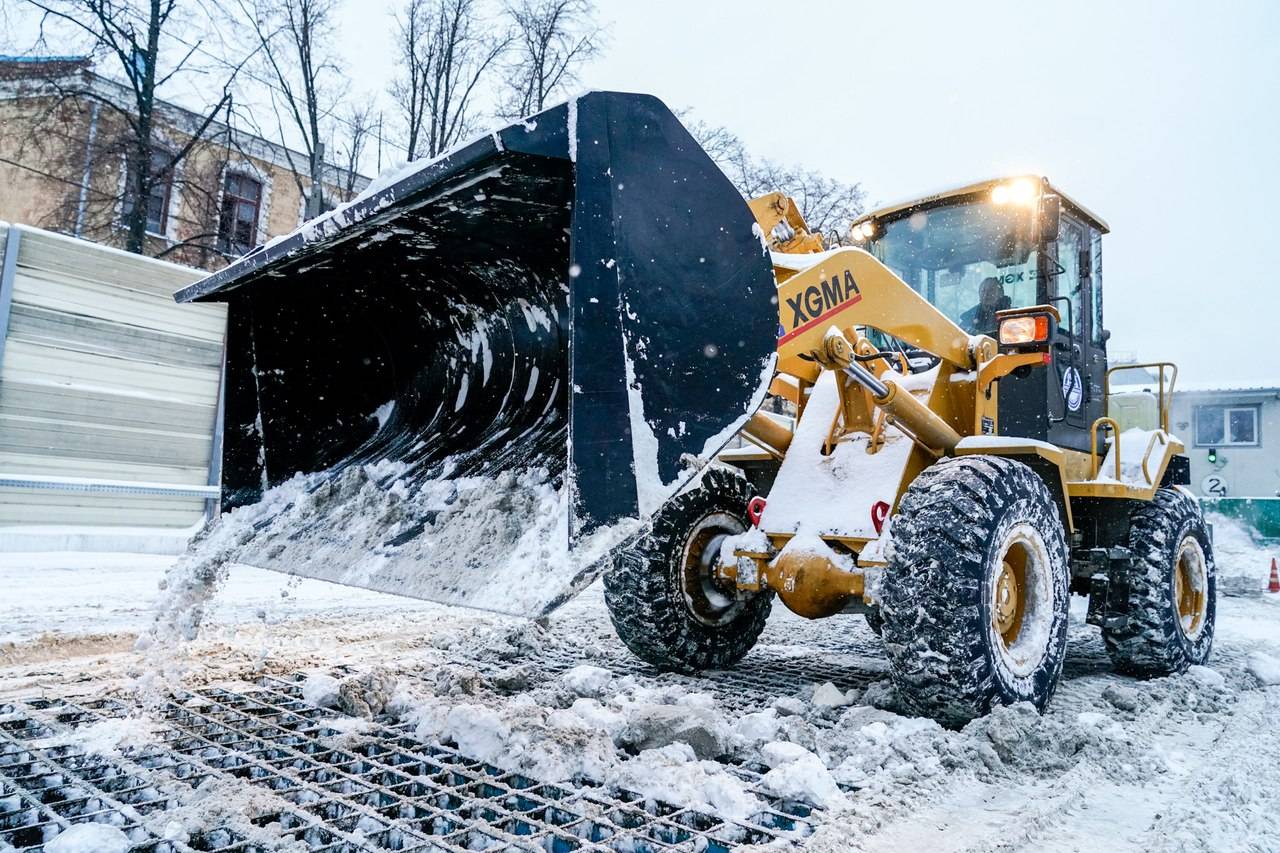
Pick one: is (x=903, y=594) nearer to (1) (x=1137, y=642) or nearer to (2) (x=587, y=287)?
(2) (x=587, y=287)

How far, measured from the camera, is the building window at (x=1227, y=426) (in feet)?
59.5

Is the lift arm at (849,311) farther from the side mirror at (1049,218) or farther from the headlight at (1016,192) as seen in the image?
the headlight at (1016,192)

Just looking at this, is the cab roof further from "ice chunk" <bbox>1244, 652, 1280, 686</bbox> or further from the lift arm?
"ice chunk" <bbox>1244, 652, 1280, 686</bbox>

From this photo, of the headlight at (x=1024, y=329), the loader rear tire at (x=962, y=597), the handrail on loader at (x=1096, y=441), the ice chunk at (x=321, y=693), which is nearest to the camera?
the loader rear tire at (x=962, y=597)

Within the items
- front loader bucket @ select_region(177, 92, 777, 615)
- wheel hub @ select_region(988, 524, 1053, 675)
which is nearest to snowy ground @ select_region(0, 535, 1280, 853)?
wheel hub @ select_region(988, 524, 1053, 675)

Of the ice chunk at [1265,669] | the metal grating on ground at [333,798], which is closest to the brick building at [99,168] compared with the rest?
the metal grating on ground at [333,798]

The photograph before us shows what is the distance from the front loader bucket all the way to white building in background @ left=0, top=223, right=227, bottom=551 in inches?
199

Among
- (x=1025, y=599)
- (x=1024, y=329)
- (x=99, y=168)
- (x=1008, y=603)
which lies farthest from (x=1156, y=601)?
(x=99, y=168)

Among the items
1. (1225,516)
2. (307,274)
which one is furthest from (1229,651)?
(1225,516)

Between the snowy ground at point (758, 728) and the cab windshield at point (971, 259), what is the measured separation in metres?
2.05

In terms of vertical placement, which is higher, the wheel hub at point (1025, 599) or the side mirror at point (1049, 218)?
the side mirror at point (1049, 218)

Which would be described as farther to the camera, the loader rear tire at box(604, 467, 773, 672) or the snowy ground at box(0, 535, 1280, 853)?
the loader rear tire at box(604, 467, 773, 672)

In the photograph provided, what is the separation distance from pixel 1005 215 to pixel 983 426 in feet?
4.17

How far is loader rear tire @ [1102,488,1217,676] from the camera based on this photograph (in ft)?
15.4
